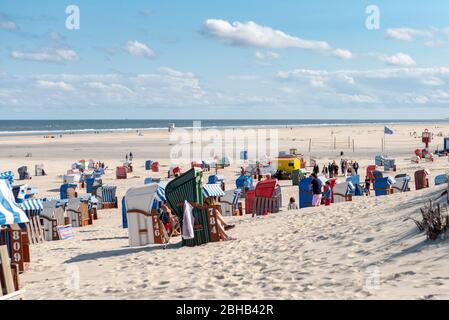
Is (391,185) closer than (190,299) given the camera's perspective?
No

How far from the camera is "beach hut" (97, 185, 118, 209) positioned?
21219 millimetres

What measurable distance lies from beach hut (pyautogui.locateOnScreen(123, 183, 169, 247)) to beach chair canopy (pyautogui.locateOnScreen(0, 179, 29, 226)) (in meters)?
3.14

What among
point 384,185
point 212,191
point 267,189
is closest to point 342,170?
point 384,185

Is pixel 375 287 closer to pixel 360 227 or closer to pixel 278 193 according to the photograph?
pixel 360 227

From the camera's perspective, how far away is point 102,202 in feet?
70.2

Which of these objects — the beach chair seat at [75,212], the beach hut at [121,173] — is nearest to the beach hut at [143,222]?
the beach chair seat at [75,212]

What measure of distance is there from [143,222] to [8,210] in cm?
363

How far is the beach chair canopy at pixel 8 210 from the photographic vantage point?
823 centimetres

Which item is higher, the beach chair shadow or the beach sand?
the beach sand

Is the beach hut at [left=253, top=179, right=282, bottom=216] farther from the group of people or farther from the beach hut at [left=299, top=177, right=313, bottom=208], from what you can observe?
the group of people

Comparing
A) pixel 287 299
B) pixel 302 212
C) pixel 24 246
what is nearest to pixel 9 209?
pixel 24 246

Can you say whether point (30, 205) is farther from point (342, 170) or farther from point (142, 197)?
point (342, 170)

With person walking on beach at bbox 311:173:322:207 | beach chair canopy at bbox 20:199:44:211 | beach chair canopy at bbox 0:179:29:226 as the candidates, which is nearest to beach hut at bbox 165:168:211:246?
beach chair canopy at bbox 0:179:29:226

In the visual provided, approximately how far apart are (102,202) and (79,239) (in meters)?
7.58
